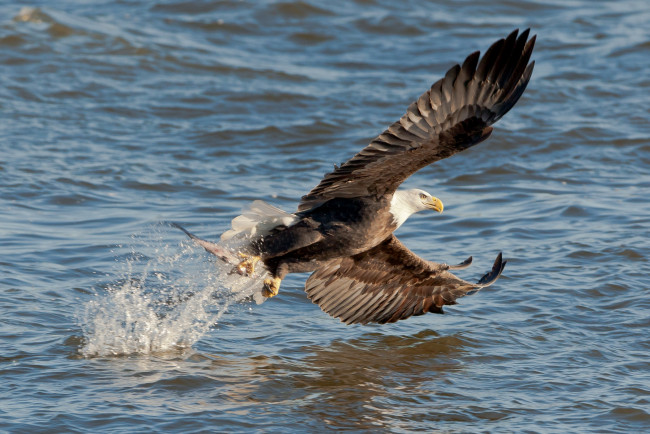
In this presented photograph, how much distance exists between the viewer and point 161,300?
6570 mm

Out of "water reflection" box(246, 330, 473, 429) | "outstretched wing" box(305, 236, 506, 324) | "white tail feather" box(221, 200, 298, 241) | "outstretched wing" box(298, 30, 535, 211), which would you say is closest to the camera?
"outstretched wing" box(298, 30, 535, 211)

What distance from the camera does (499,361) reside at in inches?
232

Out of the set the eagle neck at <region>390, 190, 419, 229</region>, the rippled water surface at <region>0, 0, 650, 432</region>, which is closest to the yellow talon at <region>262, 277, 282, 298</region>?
the rippled water surface at <region>0, 0, 650, 432</region>

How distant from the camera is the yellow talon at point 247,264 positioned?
5.65 metres

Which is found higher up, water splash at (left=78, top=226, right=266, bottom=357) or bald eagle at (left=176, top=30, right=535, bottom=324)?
bald eagle at (left=176, top=30, right=535, bottom=324)

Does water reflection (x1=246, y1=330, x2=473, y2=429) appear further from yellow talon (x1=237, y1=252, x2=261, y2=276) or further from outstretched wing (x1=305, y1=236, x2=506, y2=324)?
yellow talon (x1=237, y1=252, x2=261, y2=276)

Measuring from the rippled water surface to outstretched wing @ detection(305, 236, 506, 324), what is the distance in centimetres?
18

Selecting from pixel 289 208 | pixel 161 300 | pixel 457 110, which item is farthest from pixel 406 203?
pixel 289 208

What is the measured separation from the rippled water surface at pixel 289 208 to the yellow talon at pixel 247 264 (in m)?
0.35

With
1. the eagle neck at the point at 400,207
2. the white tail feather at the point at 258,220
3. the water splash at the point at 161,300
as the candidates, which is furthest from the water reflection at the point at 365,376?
the eagle neck at the point at 400,207

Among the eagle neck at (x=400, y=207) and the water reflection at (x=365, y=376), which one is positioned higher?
the eagle neck at (x=400, y=207)

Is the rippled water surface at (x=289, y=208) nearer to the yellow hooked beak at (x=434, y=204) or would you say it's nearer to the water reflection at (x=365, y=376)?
the water reflection at (x=365, y=376)

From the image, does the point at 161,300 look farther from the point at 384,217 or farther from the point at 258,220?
the point at 384,217

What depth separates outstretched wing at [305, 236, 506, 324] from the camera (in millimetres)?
6289
